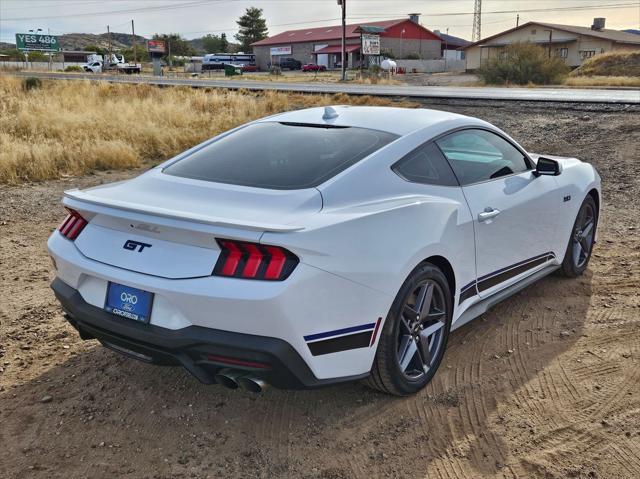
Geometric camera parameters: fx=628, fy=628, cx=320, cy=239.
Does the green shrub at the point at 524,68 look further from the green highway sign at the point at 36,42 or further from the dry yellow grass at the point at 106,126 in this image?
the green highway sign at the point at 36,42

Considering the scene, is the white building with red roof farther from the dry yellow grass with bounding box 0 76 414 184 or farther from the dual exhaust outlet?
the dual exhaust outlet

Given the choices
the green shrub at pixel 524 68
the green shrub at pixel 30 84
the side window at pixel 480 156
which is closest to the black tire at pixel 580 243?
the side window at pixel 480 156

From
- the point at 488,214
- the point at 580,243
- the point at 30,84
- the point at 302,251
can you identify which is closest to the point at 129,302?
the point at 302,251

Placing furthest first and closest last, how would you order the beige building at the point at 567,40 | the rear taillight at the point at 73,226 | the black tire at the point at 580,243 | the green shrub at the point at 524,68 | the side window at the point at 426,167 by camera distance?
the beige building at the point at 567,40
the green shrub at the point at 524,68
the black tire at the point at 580,243
the side window at the point at 426,167
the rear taillight at the point at 73,226

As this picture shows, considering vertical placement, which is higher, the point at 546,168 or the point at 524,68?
the point at 524,68

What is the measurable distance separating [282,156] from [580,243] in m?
2.98

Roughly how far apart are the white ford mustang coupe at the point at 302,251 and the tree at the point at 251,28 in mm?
113732

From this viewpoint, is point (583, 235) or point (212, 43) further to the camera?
point (212, 43)

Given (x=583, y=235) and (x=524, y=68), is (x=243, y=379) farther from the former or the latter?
(x=524, y=68)

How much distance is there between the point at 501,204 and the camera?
4031 millimetres

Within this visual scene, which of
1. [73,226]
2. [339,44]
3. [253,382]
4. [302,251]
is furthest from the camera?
[339,44]

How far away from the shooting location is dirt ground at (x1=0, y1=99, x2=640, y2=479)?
2916mm

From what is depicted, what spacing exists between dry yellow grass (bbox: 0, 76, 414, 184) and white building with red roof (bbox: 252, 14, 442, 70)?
58.4m

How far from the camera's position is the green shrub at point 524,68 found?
34.2 meters
